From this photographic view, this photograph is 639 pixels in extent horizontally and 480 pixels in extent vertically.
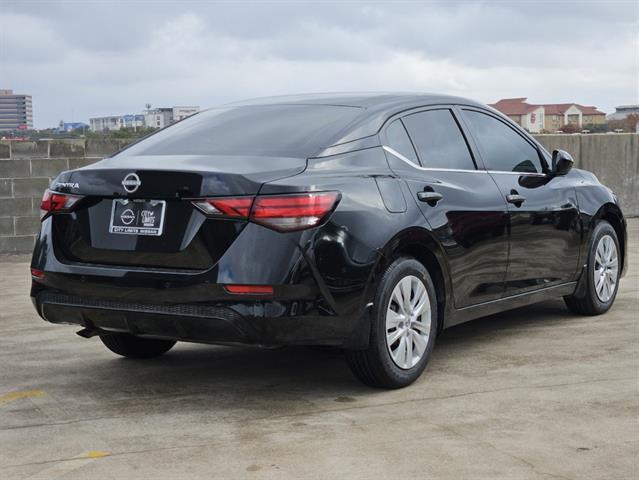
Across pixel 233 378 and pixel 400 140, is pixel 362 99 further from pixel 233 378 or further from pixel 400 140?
pixel 233 378

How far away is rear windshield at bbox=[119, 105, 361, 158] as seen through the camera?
5.60m

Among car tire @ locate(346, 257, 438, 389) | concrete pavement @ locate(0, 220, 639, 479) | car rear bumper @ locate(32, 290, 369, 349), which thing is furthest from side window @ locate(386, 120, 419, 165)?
concrete pavement @ locate(0, 220, 639, 479)

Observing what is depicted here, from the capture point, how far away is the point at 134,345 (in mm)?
6559

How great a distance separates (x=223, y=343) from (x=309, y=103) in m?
1.69

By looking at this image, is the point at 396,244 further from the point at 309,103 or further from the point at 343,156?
the point at 309,103

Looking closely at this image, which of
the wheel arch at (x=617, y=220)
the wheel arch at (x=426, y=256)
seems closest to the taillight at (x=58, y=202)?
the wheel arch at (x=426, y=256)

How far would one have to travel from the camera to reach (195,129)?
6.14m

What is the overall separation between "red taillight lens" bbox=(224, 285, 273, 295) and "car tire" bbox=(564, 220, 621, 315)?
3.28 meters

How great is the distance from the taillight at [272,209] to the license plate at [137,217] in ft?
0.80

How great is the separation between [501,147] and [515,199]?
1.39 ft

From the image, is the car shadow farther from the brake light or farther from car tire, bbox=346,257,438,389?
the brake light

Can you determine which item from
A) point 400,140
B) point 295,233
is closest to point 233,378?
point 295,233

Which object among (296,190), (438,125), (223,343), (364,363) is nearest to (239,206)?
(296,190)

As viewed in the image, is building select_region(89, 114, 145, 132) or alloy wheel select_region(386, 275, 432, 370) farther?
building select_region(89, 114, 145, 132)
